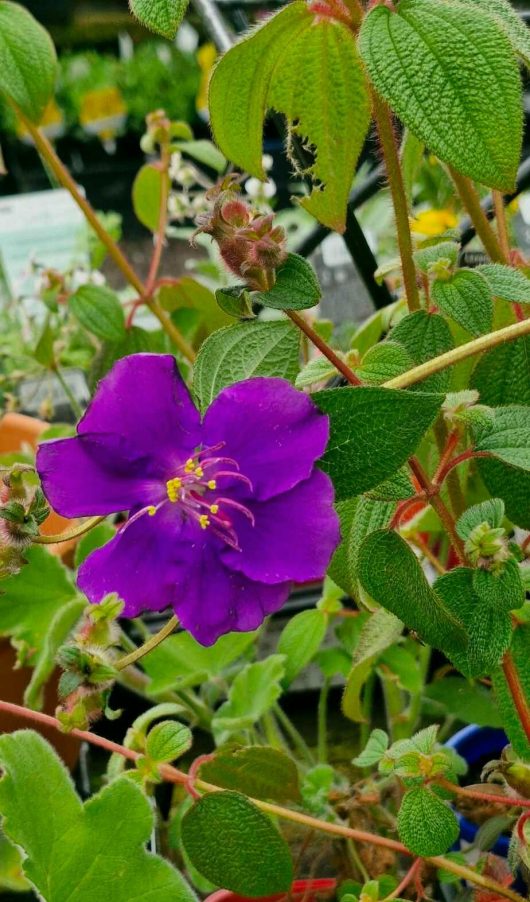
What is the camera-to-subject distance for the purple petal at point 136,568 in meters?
0.35

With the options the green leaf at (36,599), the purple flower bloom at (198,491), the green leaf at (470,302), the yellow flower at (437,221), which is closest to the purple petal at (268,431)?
the purple flower bloom at (198,491)

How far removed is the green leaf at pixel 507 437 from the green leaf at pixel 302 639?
0.27m

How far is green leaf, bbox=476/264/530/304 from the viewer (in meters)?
0.40

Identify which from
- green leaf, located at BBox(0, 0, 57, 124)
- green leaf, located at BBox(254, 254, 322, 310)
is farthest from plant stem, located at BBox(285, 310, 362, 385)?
green leaf, located at BBox(0, 0, 57, 124)

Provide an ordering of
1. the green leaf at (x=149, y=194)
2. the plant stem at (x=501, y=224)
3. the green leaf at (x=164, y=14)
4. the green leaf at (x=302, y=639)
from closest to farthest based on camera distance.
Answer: the green leaf at (x=164, y=14) < the plant stem at (x=501, y=224) < the green leaf at (x=302, y=639) < the green leaf at (x=149, y=194)

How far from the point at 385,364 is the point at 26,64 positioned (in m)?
0.28

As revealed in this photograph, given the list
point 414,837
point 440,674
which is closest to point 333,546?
Result: point 414,837

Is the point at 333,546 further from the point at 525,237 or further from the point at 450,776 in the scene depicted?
the point at 525,237

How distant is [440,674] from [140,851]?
11.7 inches

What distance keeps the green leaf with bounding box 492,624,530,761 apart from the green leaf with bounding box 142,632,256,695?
0.24 meters

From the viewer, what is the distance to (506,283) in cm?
41

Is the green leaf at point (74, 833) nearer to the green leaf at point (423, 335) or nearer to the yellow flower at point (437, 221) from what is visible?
the green leaf at point (423, 335)

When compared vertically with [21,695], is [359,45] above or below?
above

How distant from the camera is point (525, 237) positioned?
0.82m
